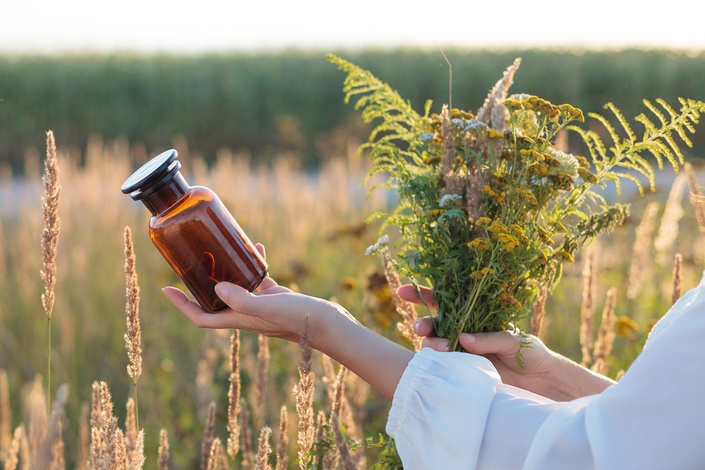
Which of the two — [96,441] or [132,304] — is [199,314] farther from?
[96,441]

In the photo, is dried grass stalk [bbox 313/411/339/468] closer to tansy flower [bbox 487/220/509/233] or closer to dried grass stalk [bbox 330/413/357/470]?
dried grass stalk [bbox 330/413/357/470]

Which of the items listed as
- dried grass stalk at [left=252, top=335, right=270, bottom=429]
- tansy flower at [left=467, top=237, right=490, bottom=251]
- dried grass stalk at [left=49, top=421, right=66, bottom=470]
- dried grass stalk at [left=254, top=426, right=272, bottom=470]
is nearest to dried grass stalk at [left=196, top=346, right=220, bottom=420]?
dried grass stalk at [left=252, top=335, right=270, bottom=429]

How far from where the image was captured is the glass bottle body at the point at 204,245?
161cm

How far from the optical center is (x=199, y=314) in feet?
5.50

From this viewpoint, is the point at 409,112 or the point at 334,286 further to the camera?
the point at 334,286

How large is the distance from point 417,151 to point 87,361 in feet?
9.47

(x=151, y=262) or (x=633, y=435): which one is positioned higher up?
(x=633, y=435)

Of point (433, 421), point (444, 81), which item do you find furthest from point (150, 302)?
point (444, 81)

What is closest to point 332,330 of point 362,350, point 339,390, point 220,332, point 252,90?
point 362,350

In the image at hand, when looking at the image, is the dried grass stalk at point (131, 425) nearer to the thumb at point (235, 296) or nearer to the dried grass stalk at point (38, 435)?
the thumb at point (235, 296)

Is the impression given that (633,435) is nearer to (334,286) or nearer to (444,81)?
(334,286)

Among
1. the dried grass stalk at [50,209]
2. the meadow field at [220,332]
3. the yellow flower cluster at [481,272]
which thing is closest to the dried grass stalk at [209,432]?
the meadow field at [220,332]

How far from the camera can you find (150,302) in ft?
15.9

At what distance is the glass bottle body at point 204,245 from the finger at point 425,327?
36 cm
